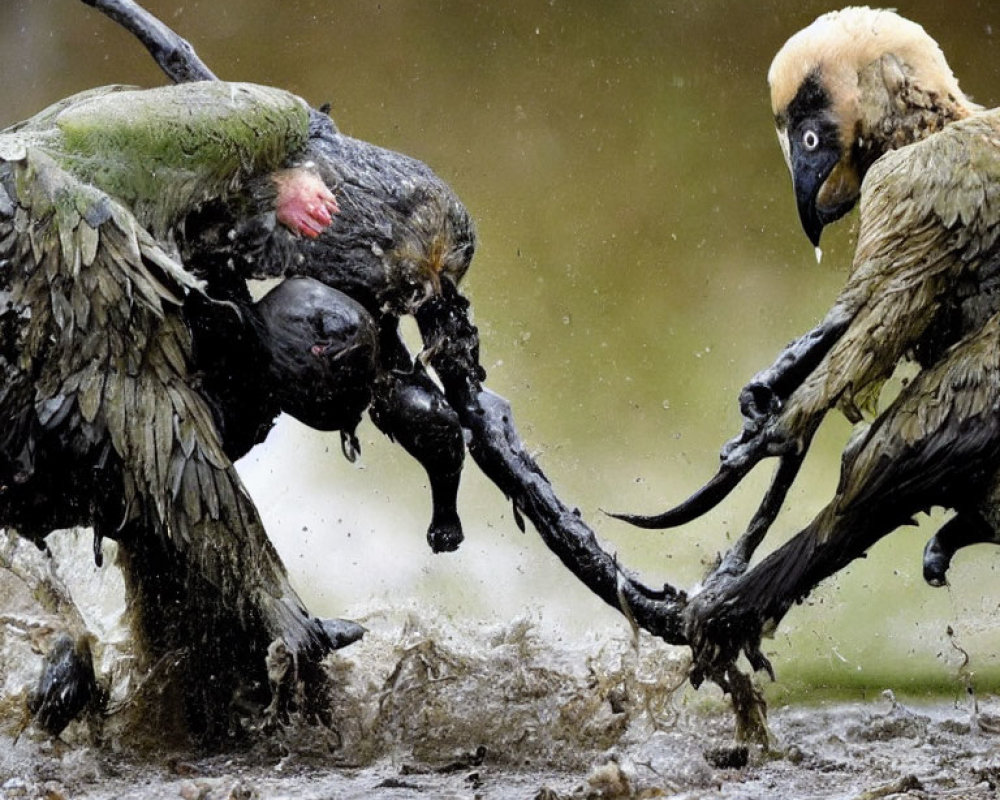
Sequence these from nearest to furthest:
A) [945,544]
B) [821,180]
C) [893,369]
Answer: [893,369], [945,544], [821,180]

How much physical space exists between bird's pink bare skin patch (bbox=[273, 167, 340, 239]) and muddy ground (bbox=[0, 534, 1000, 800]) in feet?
2.64

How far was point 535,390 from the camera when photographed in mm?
4730

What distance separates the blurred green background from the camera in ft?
14.9

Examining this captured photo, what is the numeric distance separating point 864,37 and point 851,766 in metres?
1.31

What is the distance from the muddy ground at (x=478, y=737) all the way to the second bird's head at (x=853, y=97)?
3.17ft

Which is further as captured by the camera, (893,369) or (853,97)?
(853,97)

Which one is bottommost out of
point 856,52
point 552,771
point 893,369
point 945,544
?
point 552,771

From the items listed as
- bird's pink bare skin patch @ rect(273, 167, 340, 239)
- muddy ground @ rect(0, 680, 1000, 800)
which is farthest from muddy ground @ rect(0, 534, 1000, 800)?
bird's pink bare skin patch @ rect(273, 167, 340, 239)

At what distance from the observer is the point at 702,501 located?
279 centimetres

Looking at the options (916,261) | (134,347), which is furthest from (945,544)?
(134,347)

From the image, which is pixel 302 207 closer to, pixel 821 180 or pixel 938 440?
pixel 821 180

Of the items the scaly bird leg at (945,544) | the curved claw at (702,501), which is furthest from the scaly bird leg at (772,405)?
the scaly bird leg at (945,544)

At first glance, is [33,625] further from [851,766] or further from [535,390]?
[535,390]

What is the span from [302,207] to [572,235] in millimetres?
2159
